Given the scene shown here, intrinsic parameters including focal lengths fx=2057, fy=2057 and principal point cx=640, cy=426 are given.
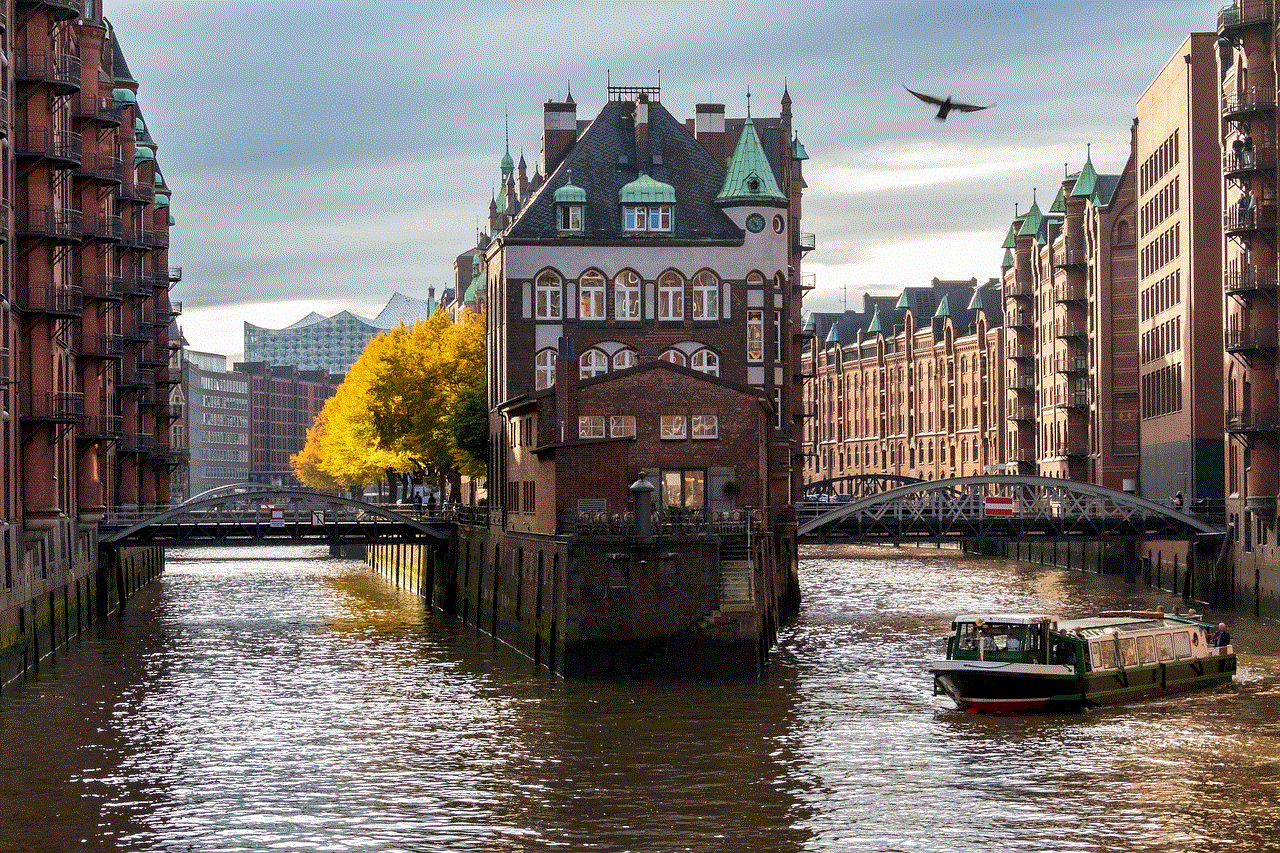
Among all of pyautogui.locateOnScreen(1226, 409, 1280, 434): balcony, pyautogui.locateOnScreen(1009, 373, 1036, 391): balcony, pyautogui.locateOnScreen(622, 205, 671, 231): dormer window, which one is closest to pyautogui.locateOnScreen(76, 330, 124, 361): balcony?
pyautogui.locateOnScreen(622, 205, 671, 231): dormer window

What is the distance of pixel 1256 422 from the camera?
287 feet

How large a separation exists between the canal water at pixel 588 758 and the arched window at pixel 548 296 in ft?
52.6

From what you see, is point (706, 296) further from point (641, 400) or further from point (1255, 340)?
point (1255, 340)

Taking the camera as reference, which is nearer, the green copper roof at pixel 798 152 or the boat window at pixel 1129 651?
the boat window at pixel 1129 651

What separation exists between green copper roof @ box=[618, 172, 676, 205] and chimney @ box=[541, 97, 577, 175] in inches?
414

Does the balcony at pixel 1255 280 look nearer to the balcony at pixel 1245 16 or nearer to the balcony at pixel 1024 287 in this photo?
the balcony at pixel 1245 16

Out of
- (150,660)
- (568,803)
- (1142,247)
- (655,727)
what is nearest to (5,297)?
(150,660)

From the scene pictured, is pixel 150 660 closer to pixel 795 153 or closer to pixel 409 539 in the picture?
pixel 409 539

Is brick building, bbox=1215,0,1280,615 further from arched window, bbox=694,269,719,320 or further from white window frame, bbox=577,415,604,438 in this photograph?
white window frame, bbox=577,415,604,438

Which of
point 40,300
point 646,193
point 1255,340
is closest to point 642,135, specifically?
point 646,193

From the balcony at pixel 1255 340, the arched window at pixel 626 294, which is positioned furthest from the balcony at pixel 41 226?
the balcony at pixel 1255 340

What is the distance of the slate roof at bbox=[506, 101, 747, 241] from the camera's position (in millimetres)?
87125

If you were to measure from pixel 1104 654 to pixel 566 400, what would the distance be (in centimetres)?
1911

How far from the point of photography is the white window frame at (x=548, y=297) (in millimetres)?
86625
